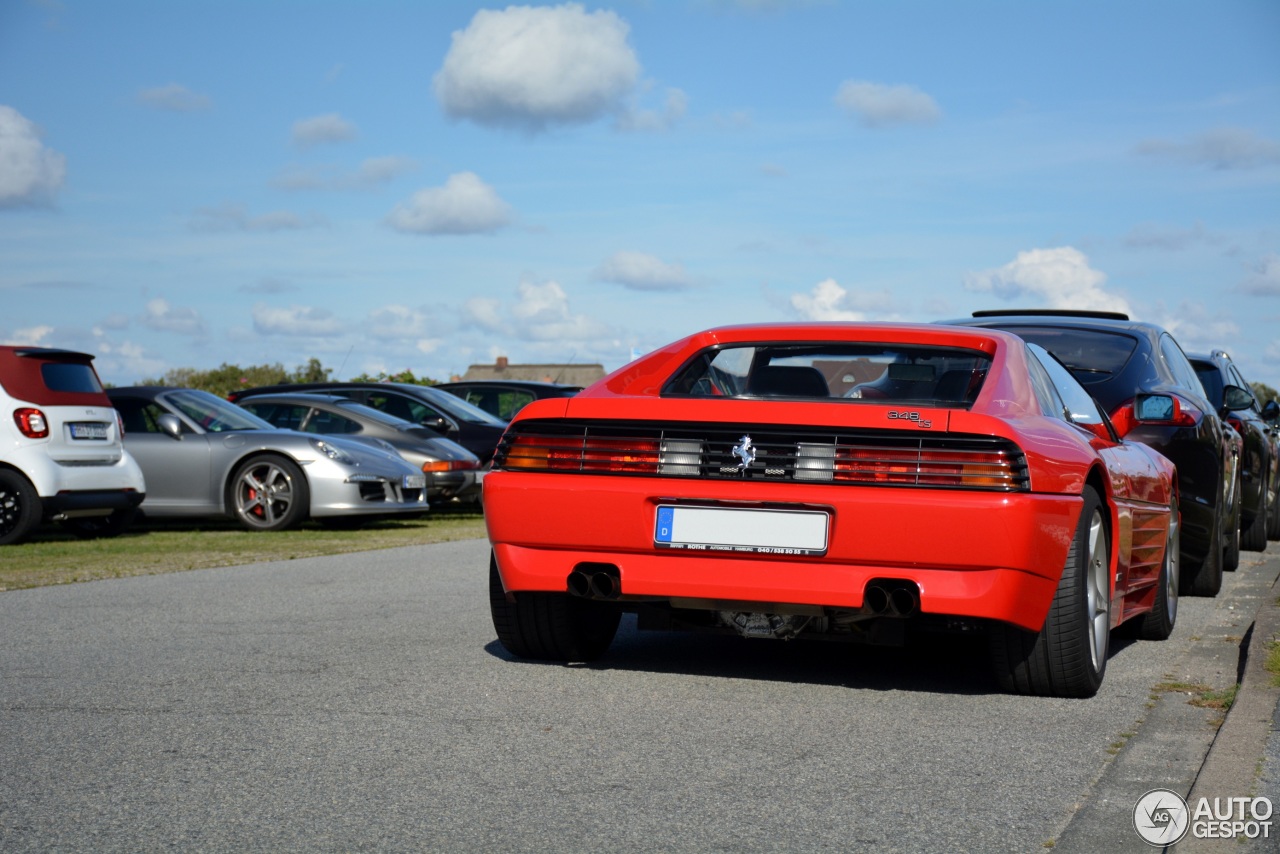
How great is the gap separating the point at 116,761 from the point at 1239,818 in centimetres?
305

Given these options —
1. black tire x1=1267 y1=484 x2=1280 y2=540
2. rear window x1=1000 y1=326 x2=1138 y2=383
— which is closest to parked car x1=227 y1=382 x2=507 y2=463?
black tire x1=1267 y1=484 x2=1280 y2=540

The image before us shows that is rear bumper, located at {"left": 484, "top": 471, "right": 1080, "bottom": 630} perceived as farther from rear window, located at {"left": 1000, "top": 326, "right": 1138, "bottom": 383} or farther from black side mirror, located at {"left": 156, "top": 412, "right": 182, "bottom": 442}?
black side mirror, located at {"left": 156, "top": 412, "right": 182, "bottom": 442}

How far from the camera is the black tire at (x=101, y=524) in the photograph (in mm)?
13250

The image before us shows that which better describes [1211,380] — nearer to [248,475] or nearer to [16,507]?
[248,475]

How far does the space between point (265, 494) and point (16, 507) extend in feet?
8.16

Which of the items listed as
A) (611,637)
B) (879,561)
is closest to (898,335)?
(879,561)

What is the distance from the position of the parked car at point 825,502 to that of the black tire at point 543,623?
10mm

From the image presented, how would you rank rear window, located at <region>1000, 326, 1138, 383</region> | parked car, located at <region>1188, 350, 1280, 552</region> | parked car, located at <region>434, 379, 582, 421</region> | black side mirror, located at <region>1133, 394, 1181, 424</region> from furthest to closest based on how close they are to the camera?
parked car, located at <region>434, 379, 582, 421</region> → parked car, located at <region>1188, 350, 1280, 552</region> → rear window, located at <region>1000, 326, 1138, 383</region> → black side mirror, located at <region>1133, 394, 1181, 424</region>

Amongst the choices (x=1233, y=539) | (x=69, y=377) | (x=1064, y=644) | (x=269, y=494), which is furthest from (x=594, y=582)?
(x=269, y=494)

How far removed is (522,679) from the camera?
5750 millimetres

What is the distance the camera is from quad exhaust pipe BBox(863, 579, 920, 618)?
16.6 feet

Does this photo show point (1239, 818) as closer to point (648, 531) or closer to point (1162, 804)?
point (1162, 804)

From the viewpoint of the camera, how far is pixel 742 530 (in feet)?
17.0

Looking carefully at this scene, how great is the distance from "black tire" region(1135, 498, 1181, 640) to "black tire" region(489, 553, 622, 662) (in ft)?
9.03
